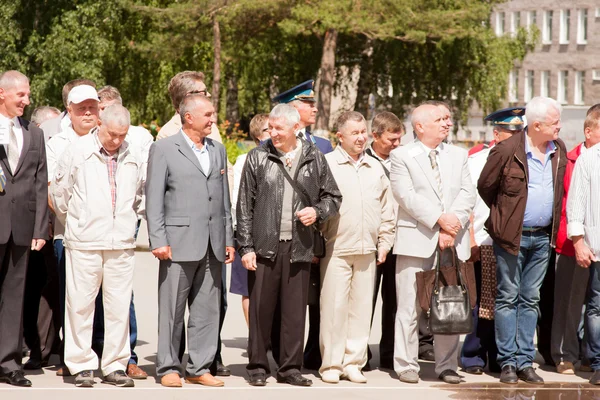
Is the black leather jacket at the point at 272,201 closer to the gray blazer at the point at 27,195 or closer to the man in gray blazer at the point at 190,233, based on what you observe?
the man in gray blazer at the point at 190,233

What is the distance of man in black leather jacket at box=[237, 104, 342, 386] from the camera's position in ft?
26.7

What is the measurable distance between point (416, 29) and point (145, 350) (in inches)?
1042

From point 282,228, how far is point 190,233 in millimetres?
691

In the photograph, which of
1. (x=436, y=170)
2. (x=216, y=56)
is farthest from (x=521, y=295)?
(x=216, y=56)

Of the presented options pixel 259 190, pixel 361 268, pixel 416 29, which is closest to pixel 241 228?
pixel 259 190

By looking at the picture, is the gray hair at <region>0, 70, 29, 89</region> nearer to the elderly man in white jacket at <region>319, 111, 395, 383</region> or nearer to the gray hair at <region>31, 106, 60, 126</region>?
the elderly man in white jacket at <region>319, 111, 395, 383</region>

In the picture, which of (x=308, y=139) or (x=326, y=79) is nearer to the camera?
(x=308, y=139)

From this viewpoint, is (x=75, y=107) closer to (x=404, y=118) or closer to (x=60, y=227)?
(x=60, y=227)

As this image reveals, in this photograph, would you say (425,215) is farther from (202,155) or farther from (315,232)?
(202,155)

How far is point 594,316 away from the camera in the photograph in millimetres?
8719

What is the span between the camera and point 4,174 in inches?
312

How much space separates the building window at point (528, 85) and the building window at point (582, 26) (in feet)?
15.1

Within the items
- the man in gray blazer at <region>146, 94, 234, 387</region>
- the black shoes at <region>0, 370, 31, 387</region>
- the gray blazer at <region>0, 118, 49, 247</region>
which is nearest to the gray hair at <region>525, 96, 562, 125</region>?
the man in gray blazer at <region>146, 94, 234, 387</region>

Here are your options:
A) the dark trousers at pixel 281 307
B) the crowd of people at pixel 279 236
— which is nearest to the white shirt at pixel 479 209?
the crowd of people at pixel 279 236
